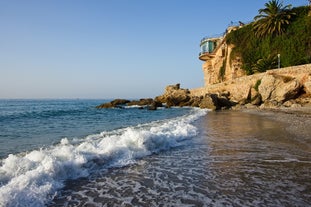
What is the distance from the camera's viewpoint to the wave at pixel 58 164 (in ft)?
13.7

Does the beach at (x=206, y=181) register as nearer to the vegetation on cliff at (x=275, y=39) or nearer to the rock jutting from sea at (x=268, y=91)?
the rock jutting from sea at (x=268, y=91)

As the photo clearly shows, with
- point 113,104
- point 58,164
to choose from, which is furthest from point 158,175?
point 113,104

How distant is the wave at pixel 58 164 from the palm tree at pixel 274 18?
106 ft

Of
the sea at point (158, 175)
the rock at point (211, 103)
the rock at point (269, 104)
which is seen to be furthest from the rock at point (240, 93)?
the sea at point (158, 175)

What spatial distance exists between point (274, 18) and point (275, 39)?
109 inches

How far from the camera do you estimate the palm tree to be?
114 ft

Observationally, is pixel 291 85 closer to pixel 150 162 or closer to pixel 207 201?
pixel 150 162

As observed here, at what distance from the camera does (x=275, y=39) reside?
35406mm

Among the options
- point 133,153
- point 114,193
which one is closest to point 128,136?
point 133,153

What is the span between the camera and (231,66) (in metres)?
40.4

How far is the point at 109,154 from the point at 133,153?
0.76m

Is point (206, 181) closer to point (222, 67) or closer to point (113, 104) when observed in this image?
point (222, 67)

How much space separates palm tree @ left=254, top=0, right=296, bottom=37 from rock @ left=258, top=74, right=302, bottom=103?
11.0 m

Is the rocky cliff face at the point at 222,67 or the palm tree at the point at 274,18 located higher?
the palm tree at the point at 274,18
